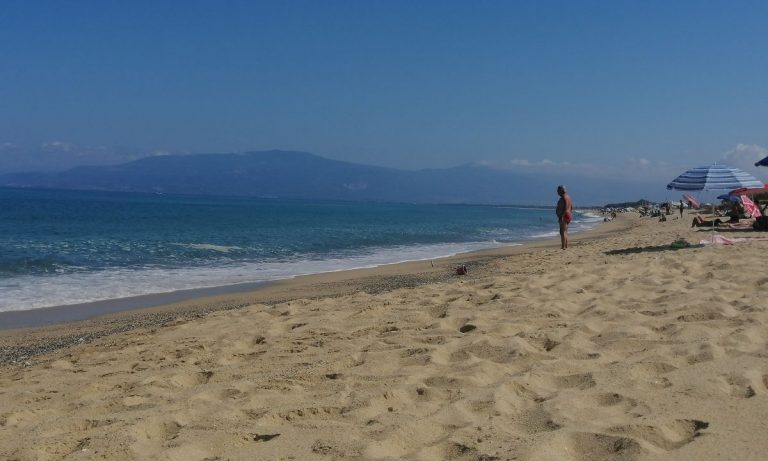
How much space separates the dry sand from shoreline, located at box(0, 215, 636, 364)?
18.3 inches

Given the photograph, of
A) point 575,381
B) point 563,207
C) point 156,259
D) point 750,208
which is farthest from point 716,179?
point 156,259

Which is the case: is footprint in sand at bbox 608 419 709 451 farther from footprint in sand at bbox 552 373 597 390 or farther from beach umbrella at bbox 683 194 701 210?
beach umbrella at bbox 683 194 701 210

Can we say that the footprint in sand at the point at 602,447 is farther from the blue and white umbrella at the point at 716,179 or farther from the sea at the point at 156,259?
the blue and white umbrella at the point at 716,179

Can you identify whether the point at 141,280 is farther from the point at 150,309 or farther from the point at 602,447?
the point at 602,447

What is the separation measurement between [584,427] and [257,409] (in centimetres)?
187

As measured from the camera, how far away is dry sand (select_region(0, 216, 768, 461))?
2891 mm

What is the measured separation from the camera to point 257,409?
3541 mm

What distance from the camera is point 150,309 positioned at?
9.73m

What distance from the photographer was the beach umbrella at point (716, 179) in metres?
12.0

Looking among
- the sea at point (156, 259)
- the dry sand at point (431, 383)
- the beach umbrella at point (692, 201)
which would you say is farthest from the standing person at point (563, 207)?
the beach umbrella at point (692, 201)

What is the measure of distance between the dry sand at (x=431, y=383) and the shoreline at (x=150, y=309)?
18.3 inches

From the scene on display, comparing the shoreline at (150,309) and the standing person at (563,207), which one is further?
the standing person at (563,207)

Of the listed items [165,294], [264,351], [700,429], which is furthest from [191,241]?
[700,429]

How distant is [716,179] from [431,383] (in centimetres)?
1080
